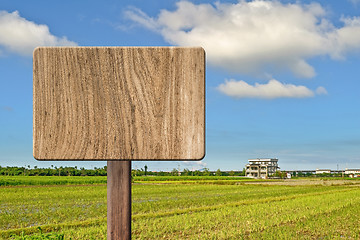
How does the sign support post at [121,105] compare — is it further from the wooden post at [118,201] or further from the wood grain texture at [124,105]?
the wooden post at [118,201]

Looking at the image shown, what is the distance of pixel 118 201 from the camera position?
1491 mm

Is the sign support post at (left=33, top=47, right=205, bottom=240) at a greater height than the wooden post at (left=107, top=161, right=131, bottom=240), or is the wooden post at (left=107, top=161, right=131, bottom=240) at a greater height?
the sign support post at (left=33, top=47, right=205, bottom=240)

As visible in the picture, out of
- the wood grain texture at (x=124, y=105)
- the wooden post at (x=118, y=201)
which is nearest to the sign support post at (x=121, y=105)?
the wood grain texture at (x=124, y=105)

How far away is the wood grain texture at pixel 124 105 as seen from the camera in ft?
4.44

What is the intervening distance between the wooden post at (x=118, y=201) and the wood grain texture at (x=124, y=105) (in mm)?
138

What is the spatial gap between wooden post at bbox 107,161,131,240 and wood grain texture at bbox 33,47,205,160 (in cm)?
14

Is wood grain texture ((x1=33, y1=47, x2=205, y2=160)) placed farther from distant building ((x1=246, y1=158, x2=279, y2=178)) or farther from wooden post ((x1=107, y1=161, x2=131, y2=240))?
distant building ((x1=246, y1=158, x2=279, y2=178))

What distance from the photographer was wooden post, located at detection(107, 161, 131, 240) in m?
1.48

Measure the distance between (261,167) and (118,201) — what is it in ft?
382

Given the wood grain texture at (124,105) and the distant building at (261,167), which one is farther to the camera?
the distant building at (261,167)

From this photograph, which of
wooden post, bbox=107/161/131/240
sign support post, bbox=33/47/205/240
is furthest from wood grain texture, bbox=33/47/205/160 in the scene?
wooden post, bbox=107/161/131/240

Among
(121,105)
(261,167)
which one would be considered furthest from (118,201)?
(261,167)

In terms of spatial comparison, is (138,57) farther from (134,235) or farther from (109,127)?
(134,235)

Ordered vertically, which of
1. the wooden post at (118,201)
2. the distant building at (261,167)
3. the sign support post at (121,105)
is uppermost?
the sign support post at (121,105)
